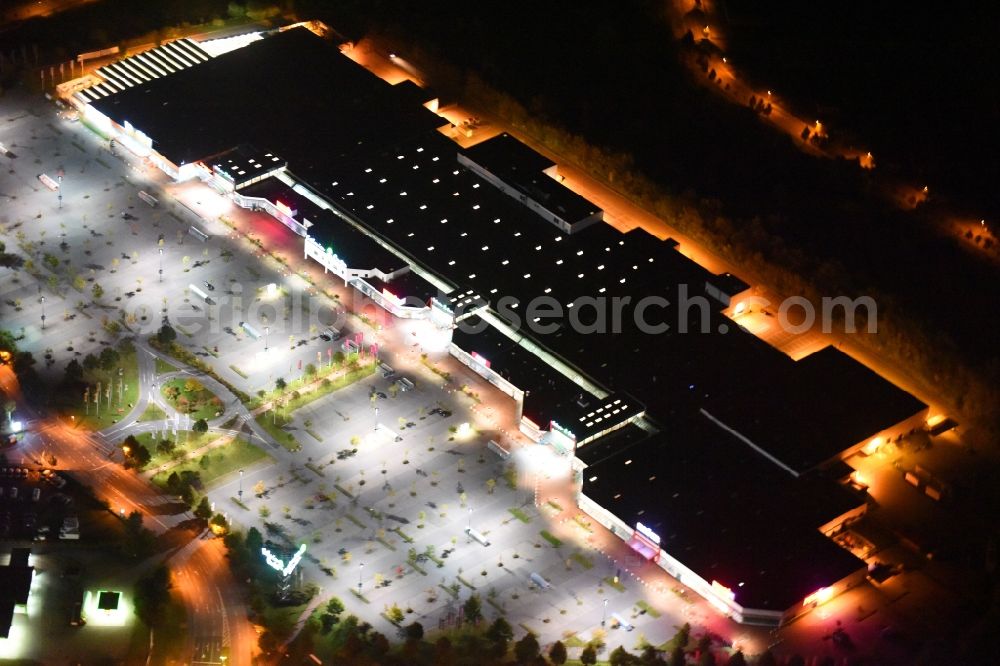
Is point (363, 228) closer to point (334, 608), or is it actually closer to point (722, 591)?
point (334, 608)

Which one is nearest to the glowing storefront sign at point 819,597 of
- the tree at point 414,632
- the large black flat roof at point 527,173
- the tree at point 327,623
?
the tree at point 414,632

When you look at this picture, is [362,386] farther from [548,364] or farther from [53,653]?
[53,653]

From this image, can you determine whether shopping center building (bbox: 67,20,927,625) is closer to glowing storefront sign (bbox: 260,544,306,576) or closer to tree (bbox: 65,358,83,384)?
glowing storefront sign (bbox: 260,544,306,576)

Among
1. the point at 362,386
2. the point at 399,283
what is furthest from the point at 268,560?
the point at 399,283

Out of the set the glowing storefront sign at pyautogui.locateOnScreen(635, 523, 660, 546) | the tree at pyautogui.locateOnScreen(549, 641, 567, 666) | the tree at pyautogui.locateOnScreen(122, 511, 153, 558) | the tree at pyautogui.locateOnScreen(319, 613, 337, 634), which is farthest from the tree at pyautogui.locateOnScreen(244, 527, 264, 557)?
the glowing storefront sign at pyautogui.locateOnScreen(635, 523, 660, 546)

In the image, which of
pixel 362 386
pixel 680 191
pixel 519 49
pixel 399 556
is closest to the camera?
pixel 399 556

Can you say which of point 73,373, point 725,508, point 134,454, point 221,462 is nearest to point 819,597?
point 725,508

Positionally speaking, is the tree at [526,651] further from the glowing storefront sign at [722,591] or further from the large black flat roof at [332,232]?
the large black flat roof at [332,232]
